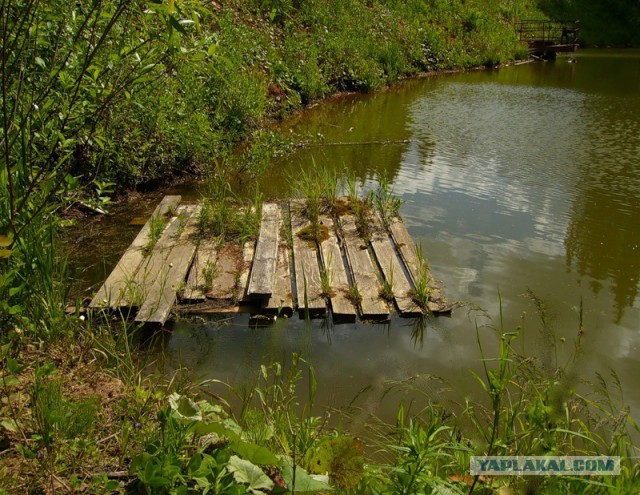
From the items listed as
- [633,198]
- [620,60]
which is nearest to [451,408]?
[633,198]

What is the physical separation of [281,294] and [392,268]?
897 mm

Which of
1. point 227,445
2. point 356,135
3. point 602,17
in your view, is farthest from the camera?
point 602,17

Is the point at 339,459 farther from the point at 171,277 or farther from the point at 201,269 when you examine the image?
the point at 201,269

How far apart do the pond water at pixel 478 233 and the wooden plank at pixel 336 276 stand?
0.34ft

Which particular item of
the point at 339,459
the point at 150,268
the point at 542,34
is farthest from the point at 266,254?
the point at 542,34

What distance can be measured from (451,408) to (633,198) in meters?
4.68

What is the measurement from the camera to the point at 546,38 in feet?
83.6

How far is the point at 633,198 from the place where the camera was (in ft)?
21.7

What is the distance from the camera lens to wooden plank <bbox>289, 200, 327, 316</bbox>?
Result: 13.3 feet

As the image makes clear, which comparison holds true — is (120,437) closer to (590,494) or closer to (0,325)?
(0,325)

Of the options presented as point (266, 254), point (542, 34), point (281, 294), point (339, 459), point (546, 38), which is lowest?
point (281, 294)

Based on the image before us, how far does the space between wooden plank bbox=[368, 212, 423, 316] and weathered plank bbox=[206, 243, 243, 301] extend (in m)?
1.13

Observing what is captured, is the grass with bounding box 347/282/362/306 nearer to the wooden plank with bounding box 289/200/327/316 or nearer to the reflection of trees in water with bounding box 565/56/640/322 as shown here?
the wooden plank with bounding box 289/200/327/316

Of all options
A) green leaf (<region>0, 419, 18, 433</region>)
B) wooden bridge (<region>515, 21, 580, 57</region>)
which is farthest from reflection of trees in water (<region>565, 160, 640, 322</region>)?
wooden bridge (<region>515, 21, 580, 57</region>)
